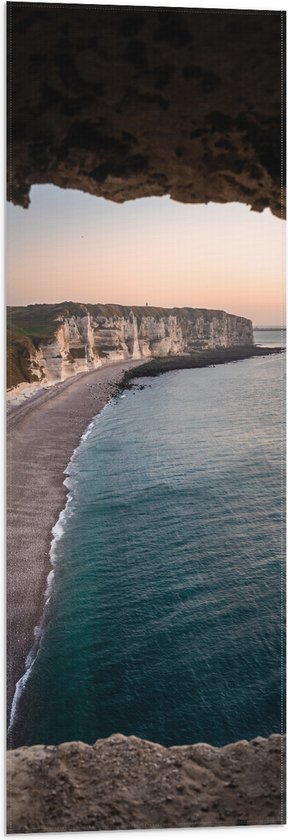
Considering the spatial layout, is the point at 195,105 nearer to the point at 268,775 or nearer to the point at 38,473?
the point at 38,473

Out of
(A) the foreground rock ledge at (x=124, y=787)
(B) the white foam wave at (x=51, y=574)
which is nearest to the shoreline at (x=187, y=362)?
(B) the white foam wave at (x=51, y=574)

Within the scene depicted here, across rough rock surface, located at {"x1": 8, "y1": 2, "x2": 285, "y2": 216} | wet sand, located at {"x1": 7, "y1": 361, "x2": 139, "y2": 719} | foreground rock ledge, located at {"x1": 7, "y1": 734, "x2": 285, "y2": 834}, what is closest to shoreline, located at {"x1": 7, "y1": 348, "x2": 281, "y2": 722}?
wet sand, located at {"x1": 7, "y1": 361, "x2": 139, "y2": 719}

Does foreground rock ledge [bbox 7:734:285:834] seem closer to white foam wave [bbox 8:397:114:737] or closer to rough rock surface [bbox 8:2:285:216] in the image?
white foam wave [bbox 8:397:114:737]

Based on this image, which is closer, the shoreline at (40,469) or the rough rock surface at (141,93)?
the rough rock surface at (141,93)

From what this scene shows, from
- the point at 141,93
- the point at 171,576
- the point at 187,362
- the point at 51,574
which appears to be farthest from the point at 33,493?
the point at 141,93

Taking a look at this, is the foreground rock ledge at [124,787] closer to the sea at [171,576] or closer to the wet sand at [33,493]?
the sea at [171,576]

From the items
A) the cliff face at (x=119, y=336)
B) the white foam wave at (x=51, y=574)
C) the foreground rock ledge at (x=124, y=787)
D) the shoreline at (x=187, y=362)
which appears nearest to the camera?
the foreground rock ledge at (x=124, y=787)
